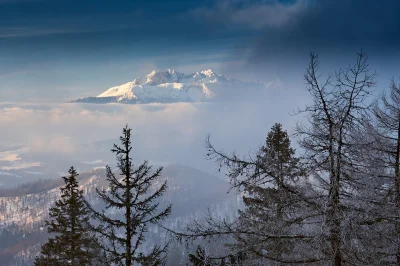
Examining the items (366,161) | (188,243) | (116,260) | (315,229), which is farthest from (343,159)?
(116,260)

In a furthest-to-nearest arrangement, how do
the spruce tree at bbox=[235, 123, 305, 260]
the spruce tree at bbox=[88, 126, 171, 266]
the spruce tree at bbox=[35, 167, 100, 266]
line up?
1. the spruce tree at bbox=[35, 167, 100, 266]
2. the spruce tree at bbox=[88, 126, 171, 266]
3. the spruce tree at bbox=[235, 123, 305, 260]

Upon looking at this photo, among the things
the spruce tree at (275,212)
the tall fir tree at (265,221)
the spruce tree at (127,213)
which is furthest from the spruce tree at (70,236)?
the spruce tree at (275,212)

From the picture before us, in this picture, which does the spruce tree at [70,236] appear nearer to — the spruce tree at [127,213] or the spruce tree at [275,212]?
the spruce tree at [127,213]

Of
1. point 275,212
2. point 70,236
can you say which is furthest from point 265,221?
point 70,236

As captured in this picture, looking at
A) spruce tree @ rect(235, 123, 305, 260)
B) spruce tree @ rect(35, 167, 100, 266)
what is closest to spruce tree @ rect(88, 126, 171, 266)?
spruce tree @ rect(35, 167, 100, 266)

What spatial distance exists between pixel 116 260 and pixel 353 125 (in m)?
9.45

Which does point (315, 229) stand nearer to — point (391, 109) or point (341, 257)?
point (341, 257)

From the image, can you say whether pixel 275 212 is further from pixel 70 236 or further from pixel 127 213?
pixel 70 236

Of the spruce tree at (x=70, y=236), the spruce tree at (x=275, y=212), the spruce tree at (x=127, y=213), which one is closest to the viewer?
the spruce tree at (x=275, y=212)

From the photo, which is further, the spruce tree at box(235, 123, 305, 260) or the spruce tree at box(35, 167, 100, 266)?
the spruce tree at box(35, 167, 100, 266)

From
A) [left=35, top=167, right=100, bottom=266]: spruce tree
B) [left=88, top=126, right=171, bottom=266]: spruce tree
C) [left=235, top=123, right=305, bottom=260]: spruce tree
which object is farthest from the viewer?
[left=35, top=167, right=100, bottom=266]: spruce tree

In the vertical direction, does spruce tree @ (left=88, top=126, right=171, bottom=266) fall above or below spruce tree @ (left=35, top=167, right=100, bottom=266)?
above

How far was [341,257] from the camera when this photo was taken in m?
6.93

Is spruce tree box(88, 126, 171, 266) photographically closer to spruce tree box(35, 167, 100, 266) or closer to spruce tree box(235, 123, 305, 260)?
spruce tree box(35, 167, 100, 266)
